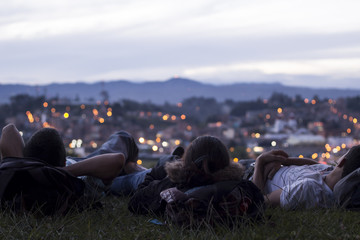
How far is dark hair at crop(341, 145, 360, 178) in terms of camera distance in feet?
13.3

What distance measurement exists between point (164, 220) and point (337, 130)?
3828 centimetres

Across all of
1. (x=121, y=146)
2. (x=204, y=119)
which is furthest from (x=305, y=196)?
(x=204, y=119)

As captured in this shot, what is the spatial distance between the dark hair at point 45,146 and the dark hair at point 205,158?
1.15m

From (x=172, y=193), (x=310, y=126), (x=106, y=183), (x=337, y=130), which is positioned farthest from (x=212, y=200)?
(x=310, y=126)

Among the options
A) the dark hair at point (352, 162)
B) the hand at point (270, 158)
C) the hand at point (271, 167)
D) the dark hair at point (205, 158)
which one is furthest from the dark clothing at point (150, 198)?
the dark hair at point (352, 162)

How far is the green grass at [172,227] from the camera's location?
9.87 feet

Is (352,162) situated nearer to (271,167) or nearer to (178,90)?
(271,167)

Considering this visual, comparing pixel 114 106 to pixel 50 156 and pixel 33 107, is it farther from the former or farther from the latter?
pixel 50 156

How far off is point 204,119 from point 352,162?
1748 inches

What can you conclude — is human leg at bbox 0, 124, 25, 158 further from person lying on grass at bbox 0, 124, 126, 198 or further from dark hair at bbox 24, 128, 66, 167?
dark hair at bbox 24, 128, 66, 167

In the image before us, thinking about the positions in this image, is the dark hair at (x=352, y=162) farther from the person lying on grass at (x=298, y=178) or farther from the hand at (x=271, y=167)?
the hand at (x=271, y=167)

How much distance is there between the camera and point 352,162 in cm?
407

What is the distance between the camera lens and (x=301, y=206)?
3834 millimetres

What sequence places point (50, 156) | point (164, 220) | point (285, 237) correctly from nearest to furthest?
point (285, 237) < point (164, 220) < point (50, 156)
